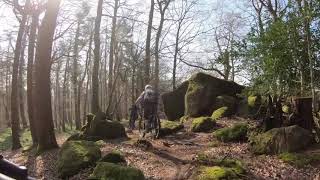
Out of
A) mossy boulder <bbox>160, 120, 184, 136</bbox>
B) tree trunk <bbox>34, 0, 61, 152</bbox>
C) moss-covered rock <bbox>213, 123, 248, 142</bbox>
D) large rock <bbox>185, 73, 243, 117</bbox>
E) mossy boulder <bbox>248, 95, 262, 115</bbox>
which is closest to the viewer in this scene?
moss-covered rock <bbox>213, 123, 248, 142</bbox>

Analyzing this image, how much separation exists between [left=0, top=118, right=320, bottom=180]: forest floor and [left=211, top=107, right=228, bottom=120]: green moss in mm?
3015

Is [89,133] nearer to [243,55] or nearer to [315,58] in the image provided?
[243,55]

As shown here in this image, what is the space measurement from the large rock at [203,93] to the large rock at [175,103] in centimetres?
143

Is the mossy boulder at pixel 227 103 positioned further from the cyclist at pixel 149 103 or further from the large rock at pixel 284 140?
the large rock at pixel 284 140

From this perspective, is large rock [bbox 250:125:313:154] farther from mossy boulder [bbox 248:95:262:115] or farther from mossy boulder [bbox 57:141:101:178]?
mossy boulder [bbox 248:95:262:115]

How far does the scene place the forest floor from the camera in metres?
9.94

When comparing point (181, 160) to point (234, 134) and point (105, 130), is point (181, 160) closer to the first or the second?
point (234, 134)

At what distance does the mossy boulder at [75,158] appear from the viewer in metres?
10.8

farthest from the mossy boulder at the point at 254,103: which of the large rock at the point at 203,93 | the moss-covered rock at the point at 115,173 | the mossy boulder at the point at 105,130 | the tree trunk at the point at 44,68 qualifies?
the moss-covered rock at the point at 115,173

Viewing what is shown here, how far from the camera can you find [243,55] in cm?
1644

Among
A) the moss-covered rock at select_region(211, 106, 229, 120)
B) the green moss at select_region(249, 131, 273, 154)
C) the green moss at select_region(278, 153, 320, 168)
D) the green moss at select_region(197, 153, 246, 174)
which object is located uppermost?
the moss-covered rock at select_region(211, 106, 229, 120)

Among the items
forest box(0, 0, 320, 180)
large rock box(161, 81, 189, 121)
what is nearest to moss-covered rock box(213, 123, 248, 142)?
forest box(0, 0, 320, 180)

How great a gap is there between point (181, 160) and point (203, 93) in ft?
29.6

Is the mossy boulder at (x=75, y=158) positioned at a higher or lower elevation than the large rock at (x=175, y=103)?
lower
